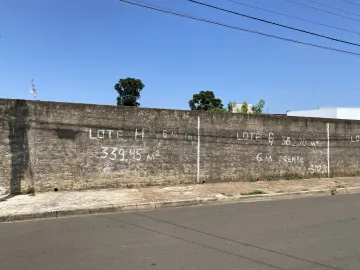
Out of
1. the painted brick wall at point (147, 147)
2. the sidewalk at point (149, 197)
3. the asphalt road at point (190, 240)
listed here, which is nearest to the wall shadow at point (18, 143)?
the painted brick wall at point (147, 147)

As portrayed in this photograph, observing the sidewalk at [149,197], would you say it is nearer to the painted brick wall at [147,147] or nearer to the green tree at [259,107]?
the painted brick wall at [147,147]

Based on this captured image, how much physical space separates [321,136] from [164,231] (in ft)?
35.3

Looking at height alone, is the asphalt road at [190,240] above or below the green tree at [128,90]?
below

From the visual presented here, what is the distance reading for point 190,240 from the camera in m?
5.82

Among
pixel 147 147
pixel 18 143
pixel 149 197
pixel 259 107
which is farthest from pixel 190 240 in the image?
pixel 259 107

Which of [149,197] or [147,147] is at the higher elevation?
[147,147]

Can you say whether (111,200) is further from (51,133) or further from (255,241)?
(255,241)

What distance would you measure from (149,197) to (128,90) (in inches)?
2355

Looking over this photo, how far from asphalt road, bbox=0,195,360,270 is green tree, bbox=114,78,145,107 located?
2348 inches

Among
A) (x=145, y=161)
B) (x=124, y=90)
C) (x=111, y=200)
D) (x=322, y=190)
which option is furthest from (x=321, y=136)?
(x=124, y=90)

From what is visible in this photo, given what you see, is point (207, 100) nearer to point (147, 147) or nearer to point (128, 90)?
point (128, 90)

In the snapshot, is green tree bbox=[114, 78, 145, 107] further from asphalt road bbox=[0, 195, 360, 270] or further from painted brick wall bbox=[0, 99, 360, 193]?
asphalt road bbox=[0, 195, 360, 270]

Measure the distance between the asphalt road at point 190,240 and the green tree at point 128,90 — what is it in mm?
59644

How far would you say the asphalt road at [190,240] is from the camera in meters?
4.71
